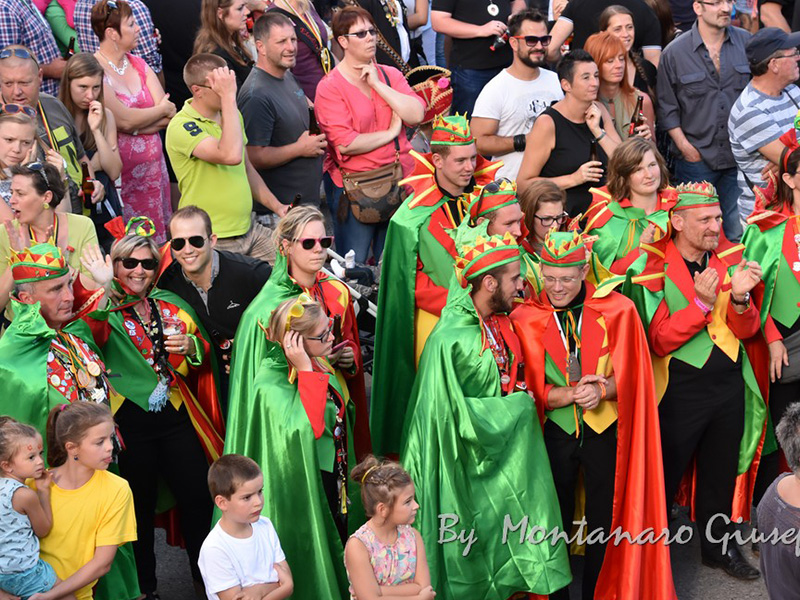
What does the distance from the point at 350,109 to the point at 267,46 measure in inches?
27.6

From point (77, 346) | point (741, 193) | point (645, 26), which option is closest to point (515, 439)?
point (77, 346)

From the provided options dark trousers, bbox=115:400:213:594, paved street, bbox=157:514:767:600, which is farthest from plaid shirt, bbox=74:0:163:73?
paved street, bbox=157:514:767:600

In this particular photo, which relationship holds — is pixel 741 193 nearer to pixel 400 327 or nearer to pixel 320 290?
pixel 400 327

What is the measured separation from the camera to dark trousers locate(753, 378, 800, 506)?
745 centimetres

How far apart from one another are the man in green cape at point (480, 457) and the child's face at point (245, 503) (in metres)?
0.94

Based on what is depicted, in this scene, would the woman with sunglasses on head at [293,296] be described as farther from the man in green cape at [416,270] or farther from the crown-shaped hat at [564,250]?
the crown-shaped hat at [564,250]

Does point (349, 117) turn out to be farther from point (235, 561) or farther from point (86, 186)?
point (235, 561)

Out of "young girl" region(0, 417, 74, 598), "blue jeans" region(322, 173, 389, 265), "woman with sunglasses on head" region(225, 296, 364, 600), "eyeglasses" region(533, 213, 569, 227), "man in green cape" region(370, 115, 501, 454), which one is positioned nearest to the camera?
"young girl" region(0, 417, 74, 598)

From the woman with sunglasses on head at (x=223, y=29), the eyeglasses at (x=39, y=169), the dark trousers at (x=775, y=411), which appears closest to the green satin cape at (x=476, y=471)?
the dark trousers at (x=775, y=411)

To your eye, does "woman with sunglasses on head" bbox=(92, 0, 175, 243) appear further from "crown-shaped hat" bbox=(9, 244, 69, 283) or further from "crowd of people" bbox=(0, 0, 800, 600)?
"crown-shaped hat" bbox=(9, 244, 69, 283)

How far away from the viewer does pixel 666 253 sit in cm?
720

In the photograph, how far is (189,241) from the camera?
693 centimetres

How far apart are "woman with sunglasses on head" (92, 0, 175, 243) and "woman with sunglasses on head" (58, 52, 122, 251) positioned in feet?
1.06

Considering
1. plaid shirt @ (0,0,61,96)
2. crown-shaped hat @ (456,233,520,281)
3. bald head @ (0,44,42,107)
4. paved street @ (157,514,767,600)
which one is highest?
plaid shirt @ (0,0,61,96)
